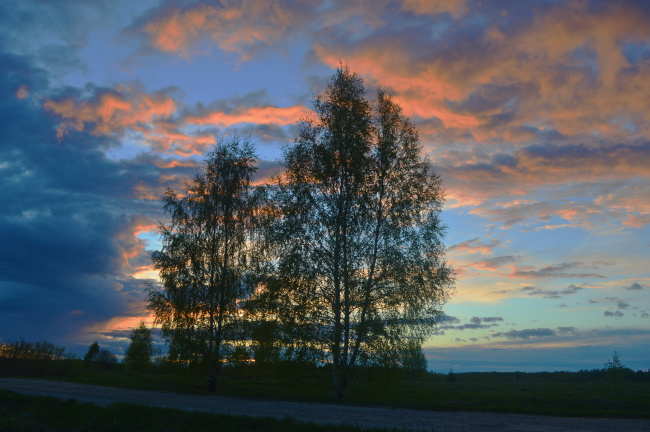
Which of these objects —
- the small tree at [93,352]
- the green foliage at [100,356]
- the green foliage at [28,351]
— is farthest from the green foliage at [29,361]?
the small tree at [93,352]

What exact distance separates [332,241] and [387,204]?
12.6 feet

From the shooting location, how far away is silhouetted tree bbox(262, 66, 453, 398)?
2308 centimetres

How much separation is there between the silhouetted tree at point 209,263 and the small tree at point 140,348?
37.7 metres

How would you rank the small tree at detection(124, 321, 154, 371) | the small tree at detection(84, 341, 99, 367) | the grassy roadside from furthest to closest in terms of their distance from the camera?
the small tree at detection(84, 341, 99, 367)
the small tree at detection(124, 321, 154, 371)
the grassy roadside

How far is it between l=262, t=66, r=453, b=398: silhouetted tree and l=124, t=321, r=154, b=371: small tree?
160 feet

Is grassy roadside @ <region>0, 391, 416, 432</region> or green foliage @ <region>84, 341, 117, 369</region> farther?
green foliage @ <region>84, 341, 117, 369</region>

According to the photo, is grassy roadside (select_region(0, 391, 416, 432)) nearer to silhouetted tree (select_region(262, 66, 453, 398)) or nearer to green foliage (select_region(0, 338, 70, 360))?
silhouetted tree (select_region(262, 66, 453, 398))

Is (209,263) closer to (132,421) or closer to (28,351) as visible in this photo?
(132,421)

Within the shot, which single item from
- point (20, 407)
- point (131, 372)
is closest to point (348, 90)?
point (20, 407)

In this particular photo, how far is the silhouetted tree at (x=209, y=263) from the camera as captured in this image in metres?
30.6

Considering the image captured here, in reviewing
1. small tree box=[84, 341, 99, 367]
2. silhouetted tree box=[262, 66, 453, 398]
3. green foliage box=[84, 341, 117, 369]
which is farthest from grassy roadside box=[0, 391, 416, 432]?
small tree box=[84, 341, 99, 367]

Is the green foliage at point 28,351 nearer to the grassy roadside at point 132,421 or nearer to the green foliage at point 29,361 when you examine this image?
the green foliage at point 29,361

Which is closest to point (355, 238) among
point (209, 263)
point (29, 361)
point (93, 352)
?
point (209, 263)

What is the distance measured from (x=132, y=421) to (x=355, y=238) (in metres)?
14.3
